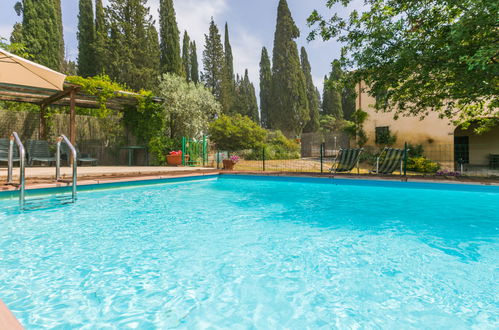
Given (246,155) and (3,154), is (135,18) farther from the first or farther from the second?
(3,154)

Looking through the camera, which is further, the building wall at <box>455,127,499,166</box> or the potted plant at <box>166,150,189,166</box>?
the building wall at <box>455,127,499,166</box>

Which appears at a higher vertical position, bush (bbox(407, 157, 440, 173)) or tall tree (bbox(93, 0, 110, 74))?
tall tree (bbox(93, 0, 110, 74))

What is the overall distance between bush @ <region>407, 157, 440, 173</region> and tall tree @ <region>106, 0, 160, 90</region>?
17.7 metres

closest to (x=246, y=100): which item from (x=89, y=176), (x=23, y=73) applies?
(x=89, y=176)

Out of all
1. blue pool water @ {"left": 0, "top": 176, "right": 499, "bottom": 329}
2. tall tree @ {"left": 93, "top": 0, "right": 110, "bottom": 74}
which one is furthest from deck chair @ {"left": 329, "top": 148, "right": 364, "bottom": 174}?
tall tree @ {"left": 93, "top": 0, "right": 110, "bottom": 74}

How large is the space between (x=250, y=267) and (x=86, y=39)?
25723 millimetres

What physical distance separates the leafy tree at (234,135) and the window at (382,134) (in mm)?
6939

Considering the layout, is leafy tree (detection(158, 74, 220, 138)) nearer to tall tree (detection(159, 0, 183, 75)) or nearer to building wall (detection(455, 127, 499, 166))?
tall tree (detection(159, 0, 183, 75))

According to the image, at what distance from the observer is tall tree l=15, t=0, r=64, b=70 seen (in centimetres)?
1780

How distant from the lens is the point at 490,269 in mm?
2439

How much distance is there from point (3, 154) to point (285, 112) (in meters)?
22.7

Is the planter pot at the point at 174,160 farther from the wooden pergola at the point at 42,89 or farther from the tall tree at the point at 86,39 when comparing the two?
the tall tree at the point at 86,39


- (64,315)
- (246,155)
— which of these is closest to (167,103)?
(246,155)

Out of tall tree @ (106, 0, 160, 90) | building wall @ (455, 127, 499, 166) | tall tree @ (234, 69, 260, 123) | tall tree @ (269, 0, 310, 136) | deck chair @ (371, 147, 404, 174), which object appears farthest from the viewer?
tall tree @ (234, 69, 260, 123)
